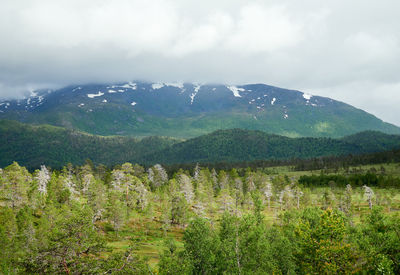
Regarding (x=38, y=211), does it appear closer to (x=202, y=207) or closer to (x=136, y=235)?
(x=136, y=235)

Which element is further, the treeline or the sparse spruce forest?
the treeline

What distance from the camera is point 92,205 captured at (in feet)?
261

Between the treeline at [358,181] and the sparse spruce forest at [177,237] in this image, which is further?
the treeline at [358,181]

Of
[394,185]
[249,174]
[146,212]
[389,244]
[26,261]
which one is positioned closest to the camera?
[26,261]

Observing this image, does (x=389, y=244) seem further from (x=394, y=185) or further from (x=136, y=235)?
(x=394, y=185)

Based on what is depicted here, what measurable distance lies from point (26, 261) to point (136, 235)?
228 feet

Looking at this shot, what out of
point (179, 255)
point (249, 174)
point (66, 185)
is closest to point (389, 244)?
point (179, 255)

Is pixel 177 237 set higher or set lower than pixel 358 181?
lower

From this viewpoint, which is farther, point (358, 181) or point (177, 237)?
point (358, 181)

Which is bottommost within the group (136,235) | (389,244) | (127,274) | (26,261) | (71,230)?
(136,235)

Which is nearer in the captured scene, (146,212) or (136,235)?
(136,235)

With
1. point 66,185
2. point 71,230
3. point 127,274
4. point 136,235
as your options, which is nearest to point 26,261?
point 71,230

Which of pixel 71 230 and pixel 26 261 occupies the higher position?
pixel 71 230

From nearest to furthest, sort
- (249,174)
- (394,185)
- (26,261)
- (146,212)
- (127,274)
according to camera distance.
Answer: (26,261)
(127,274)
(146,212)
(249,174)
(394,185)
